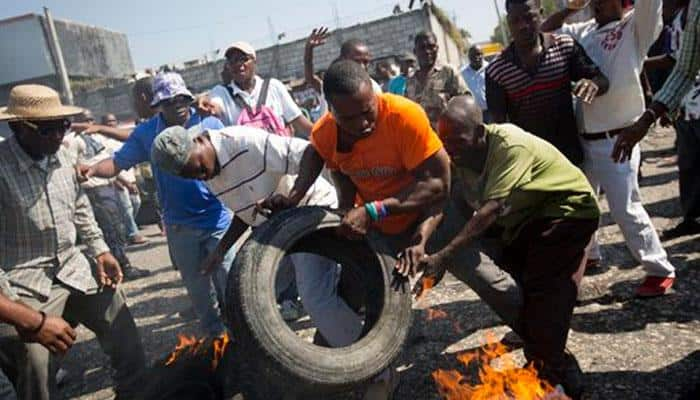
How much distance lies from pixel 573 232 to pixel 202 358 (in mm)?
2552

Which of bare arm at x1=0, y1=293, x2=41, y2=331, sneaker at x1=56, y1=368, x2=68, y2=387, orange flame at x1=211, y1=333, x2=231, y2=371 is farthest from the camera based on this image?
sneaker at x1=56, y1=368, x2=68, y2=387

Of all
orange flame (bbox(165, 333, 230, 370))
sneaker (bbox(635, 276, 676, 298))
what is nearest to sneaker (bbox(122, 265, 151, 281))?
orange flame (bbox(165, 333, 230, 370))

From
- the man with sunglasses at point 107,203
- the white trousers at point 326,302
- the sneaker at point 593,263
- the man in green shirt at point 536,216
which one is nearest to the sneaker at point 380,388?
the white trousers at point 326,302

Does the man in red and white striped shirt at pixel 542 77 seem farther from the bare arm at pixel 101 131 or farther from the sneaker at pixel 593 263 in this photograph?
the bare arm at pixel 101 131

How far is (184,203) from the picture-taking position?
4395mm

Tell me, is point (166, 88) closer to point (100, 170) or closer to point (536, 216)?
point (100, 170)

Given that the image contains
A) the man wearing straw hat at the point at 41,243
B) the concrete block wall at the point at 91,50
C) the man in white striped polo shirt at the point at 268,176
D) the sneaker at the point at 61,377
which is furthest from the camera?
the concrete block wall at the point at 91,50

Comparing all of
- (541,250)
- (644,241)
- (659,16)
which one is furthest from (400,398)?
(659,16)

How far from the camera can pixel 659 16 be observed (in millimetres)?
3771

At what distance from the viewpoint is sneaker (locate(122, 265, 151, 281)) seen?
840 cm

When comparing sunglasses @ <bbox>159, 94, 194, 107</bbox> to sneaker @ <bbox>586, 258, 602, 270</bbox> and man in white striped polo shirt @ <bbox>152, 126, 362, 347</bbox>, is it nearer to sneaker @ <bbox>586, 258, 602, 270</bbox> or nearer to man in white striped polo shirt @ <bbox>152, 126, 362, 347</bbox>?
man in white striped polo shirt @ <bbox>152, 126, 362, 347</bbox>

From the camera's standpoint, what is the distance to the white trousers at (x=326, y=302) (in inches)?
138

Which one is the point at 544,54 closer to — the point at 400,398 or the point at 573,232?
the point at 573,232

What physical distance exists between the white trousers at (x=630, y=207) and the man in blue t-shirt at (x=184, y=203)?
2.91 metres
